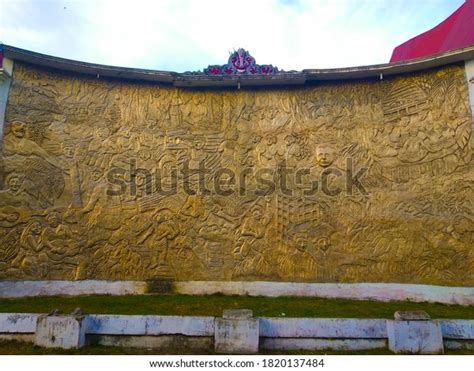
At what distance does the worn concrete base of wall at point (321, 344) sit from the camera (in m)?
4.48

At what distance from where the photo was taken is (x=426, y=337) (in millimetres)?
4387

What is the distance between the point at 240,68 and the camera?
9305mm

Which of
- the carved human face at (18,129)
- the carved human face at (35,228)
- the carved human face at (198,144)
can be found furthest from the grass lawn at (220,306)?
the carved human face at (18,129)

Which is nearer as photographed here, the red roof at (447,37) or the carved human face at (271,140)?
the carved human face at (271,140)

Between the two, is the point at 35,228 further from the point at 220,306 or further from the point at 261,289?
the point at 261,289

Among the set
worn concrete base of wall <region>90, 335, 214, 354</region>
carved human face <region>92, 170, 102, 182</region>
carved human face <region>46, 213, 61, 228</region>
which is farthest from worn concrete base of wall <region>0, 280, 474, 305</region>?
worn concrete base of wall <region>90, 335, 214, 354</region>

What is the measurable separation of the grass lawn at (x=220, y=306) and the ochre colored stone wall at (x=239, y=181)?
0.62 m

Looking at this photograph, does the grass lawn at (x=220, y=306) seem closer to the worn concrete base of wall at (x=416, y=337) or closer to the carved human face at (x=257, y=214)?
the carved human face at (x=257, y=214)

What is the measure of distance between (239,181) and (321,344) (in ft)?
16.2

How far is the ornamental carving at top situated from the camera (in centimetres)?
926

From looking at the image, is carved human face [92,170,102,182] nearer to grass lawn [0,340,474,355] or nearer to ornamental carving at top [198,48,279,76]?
ornamental carving at top [198,48,279,76]

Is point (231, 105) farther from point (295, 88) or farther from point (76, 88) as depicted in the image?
point (76, 88)

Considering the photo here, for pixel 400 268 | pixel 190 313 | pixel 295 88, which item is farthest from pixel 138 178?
pixel 400 268

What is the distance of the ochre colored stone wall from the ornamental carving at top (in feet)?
1.73
